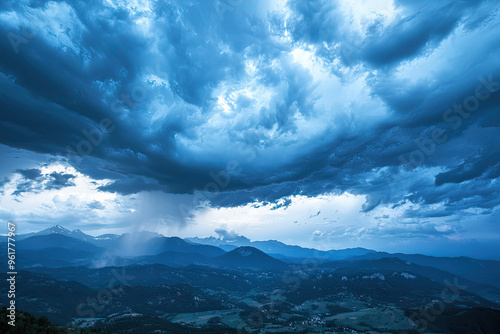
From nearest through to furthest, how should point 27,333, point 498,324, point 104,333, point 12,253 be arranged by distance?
point 27,333 < point 12,253 < point 104,333 < point 498,324

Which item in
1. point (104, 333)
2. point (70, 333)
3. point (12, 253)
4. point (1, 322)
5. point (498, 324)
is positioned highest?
point (12, 253)

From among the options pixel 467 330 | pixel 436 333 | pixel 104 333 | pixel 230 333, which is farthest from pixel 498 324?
pixel 104 333

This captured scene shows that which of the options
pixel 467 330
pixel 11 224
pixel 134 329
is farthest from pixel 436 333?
pixel 11 224

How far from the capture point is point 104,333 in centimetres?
4325

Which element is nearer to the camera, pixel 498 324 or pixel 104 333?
pixel 104 333

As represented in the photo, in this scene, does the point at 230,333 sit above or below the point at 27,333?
below

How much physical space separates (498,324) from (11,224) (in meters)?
309

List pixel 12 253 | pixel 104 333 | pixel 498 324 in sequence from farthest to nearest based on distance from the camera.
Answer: pixel 498 324
pixel 104 333
pixel 12 253

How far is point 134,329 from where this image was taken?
646 ft

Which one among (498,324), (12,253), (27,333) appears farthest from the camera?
(498,324)

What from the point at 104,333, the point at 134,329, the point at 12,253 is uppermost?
the point at 12,253

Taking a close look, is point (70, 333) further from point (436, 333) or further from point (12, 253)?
point (436, 333)

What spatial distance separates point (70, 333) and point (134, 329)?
8453 inches

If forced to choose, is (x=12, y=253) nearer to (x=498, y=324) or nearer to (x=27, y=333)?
(x=27, y=333)
